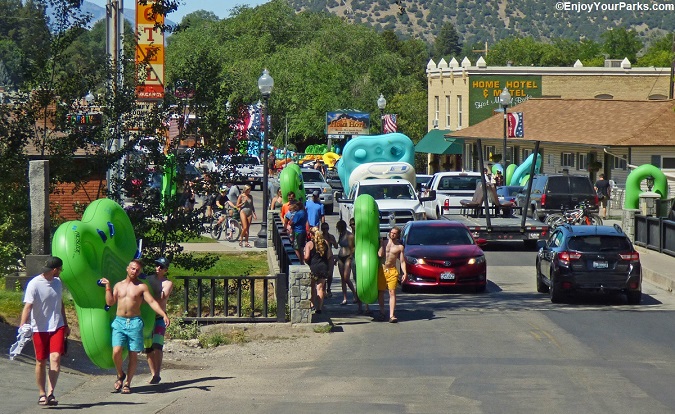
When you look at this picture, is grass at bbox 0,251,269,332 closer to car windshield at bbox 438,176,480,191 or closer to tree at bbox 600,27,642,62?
car windshield at bbox 438,176,480,191

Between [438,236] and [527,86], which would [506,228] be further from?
[527,86]

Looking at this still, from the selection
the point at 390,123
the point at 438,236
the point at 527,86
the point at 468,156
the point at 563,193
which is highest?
the point at 527,86

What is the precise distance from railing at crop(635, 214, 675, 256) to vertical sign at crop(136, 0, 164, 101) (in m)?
14.6

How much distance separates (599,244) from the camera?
21250 mm

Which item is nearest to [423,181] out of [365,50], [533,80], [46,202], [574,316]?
[533,80]

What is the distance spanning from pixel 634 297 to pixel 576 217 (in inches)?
444

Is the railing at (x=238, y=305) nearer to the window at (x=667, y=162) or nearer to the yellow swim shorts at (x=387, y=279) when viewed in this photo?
the yellow swim shorts at (x=387, y=279)

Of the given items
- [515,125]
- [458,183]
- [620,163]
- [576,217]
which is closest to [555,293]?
[576,217]

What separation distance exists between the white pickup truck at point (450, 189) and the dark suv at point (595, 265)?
1530cm

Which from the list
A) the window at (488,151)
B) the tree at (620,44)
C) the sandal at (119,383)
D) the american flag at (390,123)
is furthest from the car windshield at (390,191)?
the tree at (620,44)

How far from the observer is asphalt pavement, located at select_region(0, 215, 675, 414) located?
1192 cm

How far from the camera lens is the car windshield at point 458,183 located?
38.6 meters

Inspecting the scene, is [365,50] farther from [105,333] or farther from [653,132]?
[105,333]

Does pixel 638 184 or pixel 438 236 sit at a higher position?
pixel 638 184
